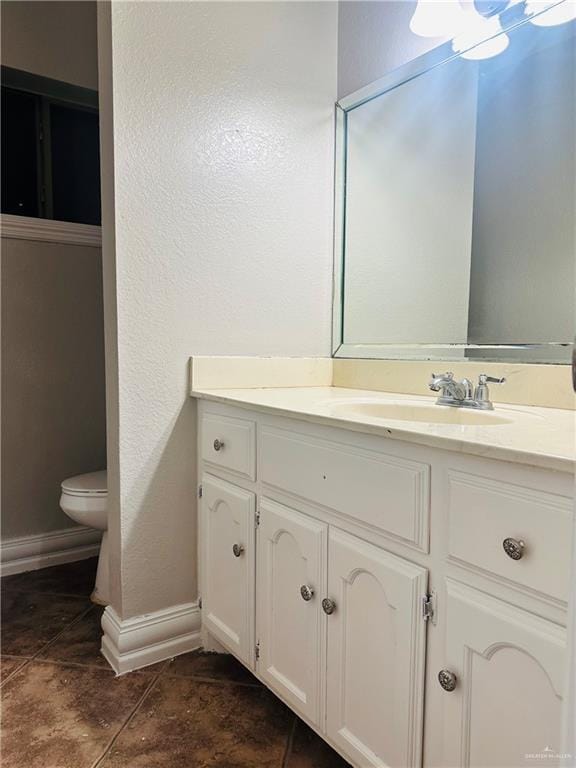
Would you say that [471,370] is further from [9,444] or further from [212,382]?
[9,444]

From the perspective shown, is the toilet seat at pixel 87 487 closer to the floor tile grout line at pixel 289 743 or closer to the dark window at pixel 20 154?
the floor tile grout line at pixel 289 743

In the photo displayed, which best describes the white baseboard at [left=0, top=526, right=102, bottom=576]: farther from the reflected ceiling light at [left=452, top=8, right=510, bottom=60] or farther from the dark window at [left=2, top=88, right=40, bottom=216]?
the reflected ceiling light at [left=452, top=8, right=510, bottom=60]

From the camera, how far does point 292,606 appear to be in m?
1.17

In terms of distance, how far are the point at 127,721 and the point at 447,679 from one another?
88 cm

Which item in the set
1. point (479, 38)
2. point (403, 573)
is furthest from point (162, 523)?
point (479, 38)

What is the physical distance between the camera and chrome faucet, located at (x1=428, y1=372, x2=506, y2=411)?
48.5 inches

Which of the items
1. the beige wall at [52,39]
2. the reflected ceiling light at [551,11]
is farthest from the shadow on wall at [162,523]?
the beige wall at [52,39]

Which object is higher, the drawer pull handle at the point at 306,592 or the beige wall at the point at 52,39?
the beige wall at the point at 52,39

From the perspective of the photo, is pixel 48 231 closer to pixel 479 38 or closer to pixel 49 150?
pixel 49 150

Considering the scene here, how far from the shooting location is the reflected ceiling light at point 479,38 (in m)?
1.36

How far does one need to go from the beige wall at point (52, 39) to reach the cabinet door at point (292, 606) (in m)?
2.13

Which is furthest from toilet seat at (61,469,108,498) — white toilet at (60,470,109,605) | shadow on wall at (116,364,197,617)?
shadow on wall at (116,364,197,617)

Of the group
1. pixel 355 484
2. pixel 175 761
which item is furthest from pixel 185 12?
pixel 175 761

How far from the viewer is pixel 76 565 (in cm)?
221
